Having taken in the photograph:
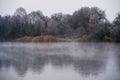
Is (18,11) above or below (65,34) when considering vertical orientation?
above

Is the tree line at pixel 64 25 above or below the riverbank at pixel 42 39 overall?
above

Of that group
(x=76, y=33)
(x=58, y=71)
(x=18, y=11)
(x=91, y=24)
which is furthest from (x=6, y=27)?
(x=58, y=71)

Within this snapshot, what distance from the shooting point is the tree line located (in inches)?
297

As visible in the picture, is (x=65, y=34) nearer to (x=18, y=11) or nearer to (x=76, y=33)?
(x=76, y=33)

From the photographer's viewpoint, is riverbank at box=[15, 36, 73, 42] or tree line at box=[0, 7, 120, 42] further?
riverbank at box=[15, 36, 73, 42]

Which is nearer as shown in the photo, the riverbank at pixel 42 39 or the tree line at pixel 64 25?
the tree line at pixel 64 25

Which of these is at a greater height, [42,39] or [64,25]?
[64,25]

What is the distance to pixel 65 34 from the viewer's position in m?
8.18

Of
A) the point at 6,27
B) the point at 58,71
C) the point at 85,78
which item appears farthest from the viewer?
the point at 6,27

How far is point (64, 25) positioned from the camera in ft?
26.9

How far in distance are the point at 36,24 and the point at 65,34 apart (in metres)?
1.05

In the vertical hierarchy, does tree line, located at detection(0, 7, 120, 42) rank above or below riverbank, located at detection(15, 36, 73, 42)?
above

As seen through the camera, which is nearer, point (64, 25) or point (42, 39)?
point (64, 25)

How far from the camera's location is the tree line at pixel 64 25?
24.8ft
